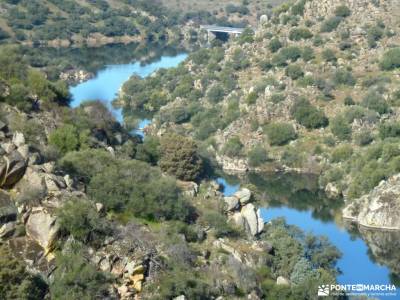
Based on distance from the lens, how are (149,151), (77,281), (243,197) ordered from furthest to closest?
1. (149,151)
2. (243,197)
3. (77,281)

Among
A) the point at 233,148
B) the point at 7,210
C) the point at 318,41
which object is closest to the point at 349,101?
the point at 318,41

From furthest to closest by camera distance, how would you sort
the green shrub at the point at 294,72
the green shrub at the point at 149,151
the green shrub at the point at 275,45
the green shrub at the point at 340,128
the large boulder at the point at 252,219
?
the green shrub at the point at 275,45 → the green shrub at the point at 294,72 → the green shrub at the point at 340,128 → the green shrub at the point at 149,151 → the large boulder at the point at 252,219

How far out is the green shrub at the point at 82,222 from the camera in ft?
113

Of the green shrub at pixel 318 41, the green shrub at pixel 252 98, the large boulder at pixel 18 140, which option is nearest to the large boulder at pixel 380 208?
the green shrub at pixel 252 98

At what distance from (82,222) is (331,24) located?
7514cm

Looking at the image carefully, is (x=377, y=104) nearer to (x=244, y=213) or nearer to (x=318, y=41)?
(x=318, y=41)

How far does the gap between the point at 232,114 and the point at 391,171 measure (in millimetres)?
27600

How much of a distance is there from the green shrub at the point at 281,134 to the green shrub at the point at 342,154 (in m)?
6.97

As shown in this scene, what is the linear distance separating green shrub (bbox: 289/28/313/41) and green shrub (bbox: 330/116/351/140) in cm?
1942

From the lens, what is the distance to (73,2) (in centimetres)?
18262

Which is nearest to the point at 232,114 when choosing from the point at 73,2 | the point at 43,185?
the point at 43,185

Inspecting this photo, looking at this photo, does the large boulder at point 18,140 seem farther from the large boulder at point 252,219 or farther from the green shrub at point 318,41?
the green shrub at point 318,41

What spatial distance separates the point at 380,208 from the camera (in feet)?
214

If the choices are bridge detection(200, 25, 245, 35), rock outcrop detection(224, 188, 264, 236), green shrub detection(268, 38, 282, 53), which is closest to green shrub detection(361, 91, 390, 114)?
green shrub detection(268, 38, 282, 53)
